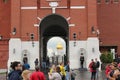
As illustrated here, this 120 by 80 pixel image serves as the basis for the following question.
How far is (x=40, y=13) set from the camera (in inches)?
1722

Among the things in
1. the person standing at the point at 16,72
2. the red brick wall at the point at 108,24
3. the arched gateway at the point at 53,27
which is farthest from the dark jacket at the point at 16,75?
the red brick wall at the point at 108,24

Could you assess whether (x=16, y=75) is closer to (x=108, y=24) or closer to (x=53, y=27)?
(x=108, y=24)

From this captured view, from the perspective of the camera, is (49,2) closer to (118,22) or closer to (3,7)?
(3,7)

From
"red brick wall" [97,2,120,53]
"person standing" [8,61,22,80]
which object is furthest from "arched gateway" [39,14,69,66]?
"person standing" [8,61,22,80]

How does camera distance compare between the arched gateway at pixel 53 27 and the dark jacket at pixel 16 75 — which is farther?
the arched gateway at pixel 53 27

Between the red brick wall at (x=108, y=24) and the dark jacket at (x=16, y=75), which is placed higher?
the red brick wall at (x=108, y=24)

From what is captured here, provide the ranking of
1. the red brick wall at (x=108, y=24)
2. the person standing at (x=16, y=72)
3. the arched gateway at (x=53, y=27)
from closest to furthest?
the person standing at (x=16, y=72)
the arched gateway at (x=53, y=27)
the red brick wall at (x=108, y=24)

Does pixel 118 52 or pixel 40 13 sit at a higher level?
pixel 40 13

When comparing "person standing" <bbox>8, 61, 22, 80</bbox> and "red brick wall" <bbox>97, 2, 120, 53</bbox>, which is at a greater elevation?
"red brick wall" <bbox>97, 2, 120, 53</bbox>

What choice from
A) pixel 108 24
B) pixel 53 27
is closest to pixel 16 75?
pixel 108 24

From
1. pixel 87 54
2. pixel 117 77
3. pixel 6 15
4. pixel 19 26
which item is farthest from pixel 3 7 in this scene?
pixel 117 77

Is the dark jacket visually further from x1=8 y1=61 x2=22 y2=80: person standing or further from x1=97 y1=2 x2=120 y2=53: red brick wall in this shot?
x1=97 y1=2 x2=120 y2=53: red brick wall

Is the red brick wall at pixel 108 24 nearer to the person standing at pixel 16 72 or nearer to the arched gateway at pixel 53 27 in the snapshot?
the arched gateway at pixel 53 27

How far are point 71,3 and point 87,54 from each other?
5.76 m
